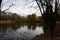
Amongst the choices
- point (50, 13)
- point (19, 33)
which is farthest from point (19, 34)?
point (50, 13)

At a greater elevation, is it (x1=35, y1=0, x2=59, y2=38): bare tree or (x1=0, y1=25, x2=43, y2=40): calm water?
(x1=35, y1=0, x2=59, y2=38): bare tree

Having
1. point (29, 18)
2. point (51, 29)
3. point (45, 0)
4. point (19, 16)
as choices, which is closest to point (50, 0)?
point (45, 0)

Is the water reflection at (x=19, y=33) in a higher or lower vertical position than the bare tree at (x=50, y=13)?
lower

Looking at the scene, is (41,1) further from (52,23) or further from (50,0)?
(52,23)

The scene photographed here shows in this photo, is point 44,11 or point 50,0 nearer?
point 50,0

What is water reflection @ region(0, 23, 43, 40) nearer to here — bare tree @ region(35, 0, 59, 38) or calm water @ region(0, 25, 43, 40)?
calm water @ region(0, 25, 43, 40)

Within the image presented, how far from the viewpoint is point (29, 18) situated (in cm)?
3005

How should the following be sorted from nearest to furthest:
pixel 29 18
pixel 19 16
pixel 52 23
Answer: pixel 52 23
pixel 19 16
pixel 29 18

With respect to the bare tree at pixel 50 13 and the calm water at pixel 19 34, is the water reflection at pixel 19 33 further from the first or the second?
the bare tree at pixel 50 13

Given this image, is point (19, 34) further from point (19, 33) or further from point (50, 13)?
point (50, 13)

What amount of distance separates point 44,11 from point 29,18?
1608 centimetres

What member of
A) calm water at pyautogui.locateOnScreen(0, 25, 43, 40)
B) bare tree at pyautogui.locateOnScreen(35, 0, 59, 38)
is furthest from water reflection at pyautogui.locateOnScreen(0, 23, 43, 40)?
bare tree at pyautogui.locateOnScreen(35, 0, 59, 38)

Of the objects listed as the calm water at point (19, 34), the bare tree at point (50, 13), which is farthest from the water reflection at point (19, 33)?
the bare tree at point (50, 13)

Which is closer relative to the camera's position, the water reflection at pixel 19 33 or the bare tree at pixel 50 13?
the bare tree at pixel 50 13
